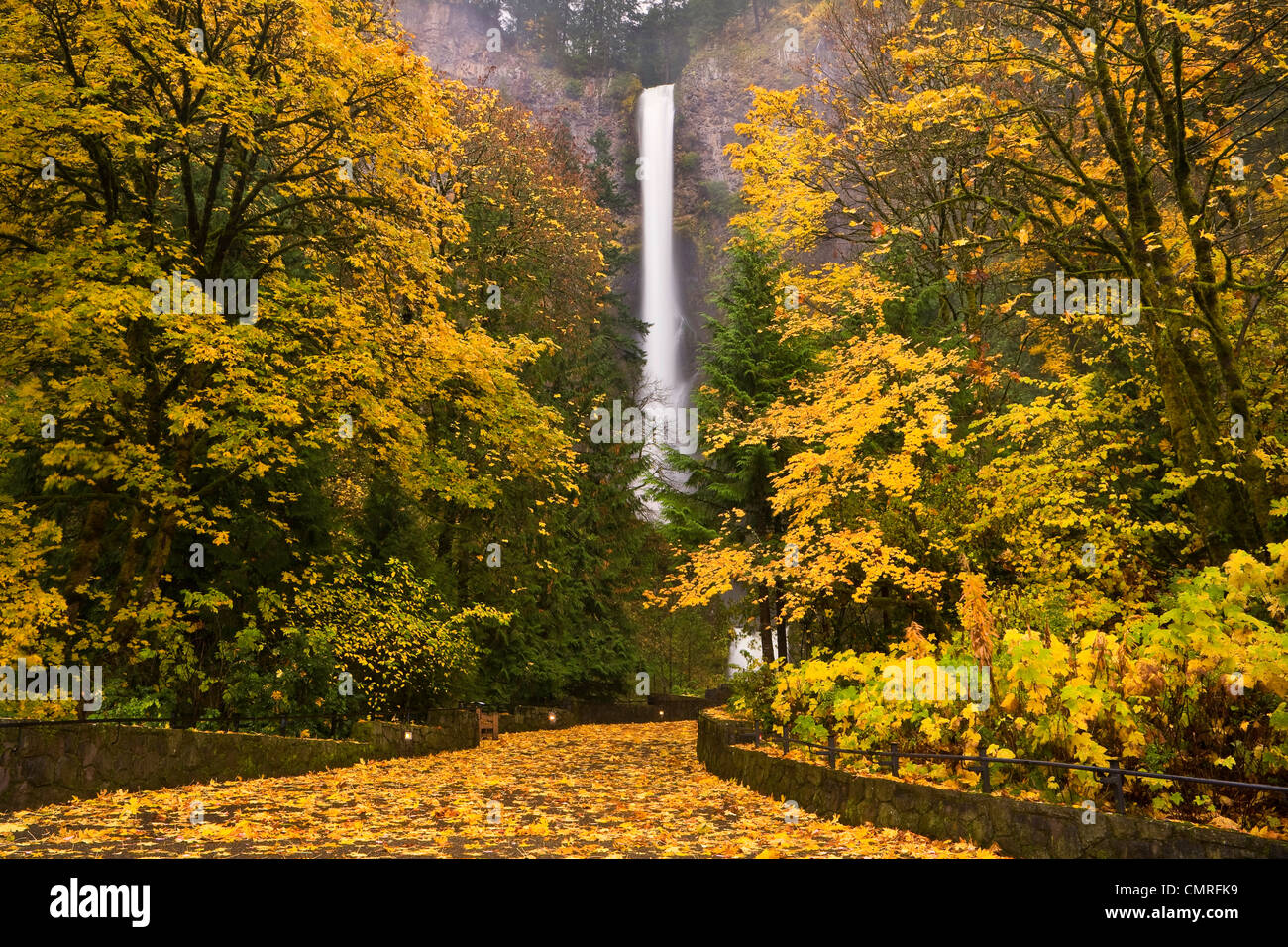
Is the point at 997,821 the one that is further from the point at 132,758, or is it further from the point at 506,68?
the point at 506,68

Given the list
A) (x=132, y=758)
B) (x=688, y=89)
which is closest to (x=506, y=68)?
(x=688, y=89)

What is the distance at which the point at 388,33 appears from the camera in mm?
17016

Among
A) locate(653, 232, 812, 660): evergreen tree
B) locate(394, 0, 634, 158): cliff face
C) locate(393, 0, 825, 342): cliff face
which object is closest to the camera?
locate(653, 232, 812, 660): evergreen tree

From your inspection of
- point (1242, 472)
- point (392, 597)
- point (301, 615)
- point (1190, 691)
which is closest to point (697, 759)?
point (392, 597)

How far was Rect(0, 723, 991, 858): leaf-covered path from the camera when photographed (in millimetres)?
7113

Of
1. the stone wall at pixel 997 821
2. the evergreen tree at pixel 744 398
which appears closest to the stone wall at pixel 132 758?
the stone wall at pixel 997 821

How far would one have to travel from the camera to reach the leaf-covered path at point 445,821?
23.3 feet

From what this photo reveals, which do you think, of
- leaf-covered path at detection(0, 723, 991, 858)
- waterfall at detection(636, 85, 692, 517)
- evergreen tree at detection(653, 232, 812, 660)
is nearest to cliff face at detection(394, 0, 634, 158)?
waterfall at detection(636, 85, 692, 517)

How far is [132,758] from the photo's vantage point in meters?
9.93

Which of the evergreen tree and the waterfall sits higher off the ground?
the waterfall

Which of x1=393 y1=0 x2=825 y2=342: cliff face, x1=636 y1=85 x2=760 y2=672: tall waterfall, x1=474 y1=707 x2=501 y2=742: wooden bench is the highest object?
x1=393 y1=0 x2=825 y2=342: cliff face

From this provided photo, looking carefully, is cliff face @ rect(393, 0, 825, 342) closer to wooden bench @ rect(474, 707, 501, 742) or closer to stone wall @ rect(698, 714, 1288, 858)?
wooden bench @ rect(474, 707, 501, 742)

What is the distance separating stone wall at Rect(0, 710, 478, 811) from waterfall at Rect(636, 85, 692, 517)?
3150cm

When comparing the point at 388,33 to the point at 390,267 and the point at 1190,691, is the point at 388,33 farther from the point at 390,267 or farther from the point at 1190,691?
the point at 1190,691
